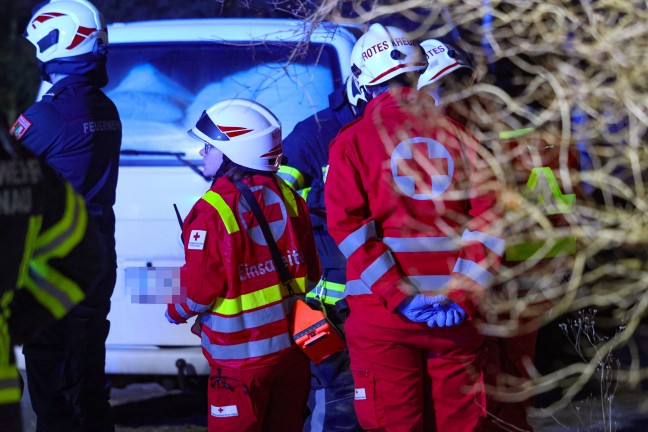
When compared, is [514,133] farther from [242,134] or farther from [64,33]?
[64,33]

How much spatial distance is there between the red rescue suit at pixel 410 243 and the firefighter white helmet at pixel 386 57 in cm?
12

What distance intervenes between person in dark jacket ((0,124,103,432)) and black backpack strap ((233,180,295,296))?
Answer: 1493 millimetres

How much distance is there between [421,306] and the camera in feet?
14.0

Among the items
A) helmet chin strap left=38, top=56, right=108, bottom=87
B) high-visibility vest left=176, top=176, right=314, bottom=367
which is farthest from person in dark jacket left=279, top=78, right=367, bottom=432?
helmet chin strap left=38, top=56, right=108, bottom=87

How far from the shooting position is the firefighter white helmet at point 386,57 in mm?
4500

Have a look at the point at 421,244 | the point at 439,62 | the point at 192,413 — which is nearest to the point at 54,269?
the point at 421,244

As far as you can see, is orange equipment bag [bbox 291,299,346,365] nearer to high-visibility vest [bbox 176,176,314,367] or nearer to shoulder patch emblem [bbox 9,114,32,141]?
high-visibility vest [bbox 176,176,314,367]

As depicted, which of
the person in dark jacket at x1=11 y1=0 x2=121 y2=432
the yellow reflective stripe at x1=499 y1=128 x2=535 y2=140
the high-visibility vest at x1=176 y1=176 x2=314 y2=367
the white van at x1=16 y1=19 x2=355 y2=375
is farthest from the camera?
the white van at x1=16 y1=19 x2=355 y2=375

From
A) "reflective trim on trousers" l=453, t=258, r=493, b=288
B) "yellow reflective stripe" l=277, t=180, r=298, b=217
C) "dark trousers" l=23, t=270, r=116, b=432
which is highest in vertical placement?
"yellow reflective stripe" l=277, t=180, r=298, b=217

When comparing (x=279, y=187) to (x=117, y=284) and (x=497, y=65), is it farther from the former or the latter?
(x=497, y=65)

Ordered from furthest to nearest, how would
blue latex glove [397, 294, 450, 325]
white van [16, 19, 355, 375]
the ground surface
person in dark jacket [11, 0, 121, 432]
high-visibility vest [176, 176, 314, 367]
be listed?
the ground surface < white van [16, 19, 355, 375] < person in dark jacket [11, 0, 121, 432] < high-visibility vest [176, 176, 314, 367] < blue latex glove [397, 294, 450, 325]

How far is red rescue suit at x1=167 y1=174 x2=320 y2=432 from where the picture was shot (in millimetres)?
4344

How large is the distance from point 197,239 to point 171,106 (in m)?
1.67

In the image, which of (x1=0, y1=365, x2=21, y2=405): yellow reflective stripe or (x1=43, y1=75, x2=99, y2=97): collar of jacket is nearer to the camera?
(x1=0, y1=365, x2=21, y2=405): yellow reflective stripe
